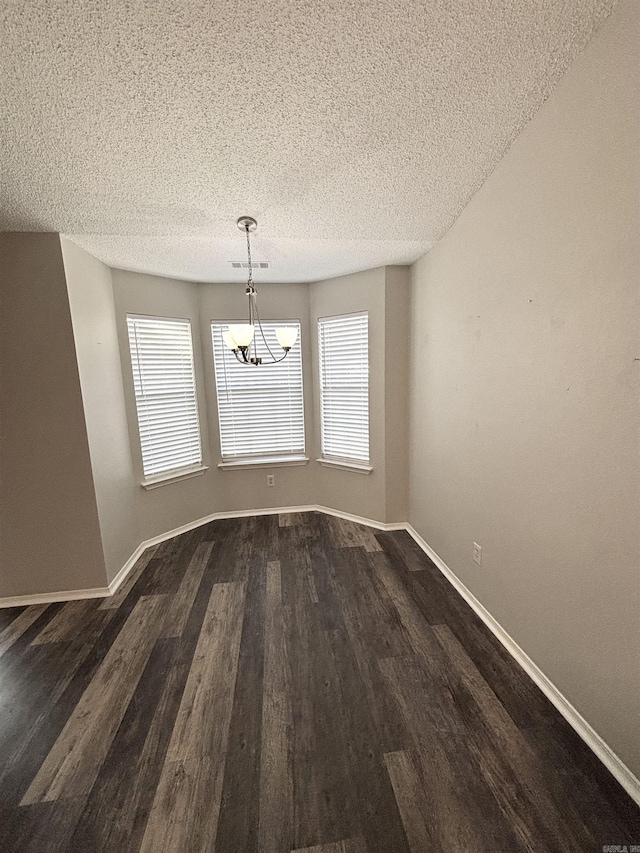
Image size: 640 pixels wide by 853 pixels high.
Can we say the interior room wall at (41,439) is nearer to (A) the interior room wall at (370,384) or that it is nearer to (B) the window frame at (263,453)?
(B) the window frame at (263,453)

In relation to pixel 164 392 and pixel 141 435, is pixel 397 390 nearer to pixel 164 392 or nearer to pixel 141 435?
pixel 164 392

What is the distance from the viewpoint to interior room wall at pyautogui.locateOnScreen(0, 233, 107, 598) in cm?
213

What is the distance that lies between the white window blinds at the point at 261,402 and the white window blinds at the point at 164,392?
0.31 meters

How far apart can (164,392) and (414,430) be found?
2.41 metres

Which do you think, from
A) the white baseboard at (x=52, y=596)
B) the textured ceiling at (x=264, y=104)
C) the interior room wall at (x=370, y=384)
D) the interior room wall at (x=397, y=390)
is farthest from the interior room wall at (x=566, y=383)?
the white baseboard at (x=52, y=596)

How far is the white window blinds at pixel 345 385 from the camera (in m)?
3.26

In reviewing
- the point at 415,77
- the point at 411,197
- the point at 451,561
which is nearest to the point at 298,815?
the point at 451,561

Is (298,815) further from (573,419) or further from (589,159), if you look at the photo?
(589,159)

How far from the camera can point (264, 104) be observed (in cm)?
124

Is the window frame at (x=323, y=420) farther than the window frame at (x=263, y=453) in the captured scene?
No

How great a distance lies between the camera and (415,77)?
1.16m

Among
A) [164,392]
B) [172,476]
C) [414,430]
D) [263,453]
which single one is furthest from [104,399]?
[414,430]

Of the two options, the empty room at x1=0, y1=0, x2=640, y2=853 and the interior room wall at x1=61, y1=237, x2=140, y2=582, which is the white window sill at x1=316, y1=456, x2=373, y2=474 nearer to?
the empty room at x1=0, y1=0, x2=640, y2=853

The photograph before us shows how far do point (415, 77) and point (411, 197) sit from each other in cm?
76
